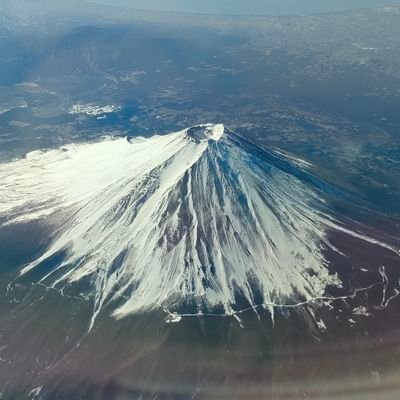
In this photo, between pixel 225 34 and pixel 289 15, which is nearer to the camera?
pixel 225 34

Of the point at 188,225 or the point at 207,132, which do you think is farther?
A: the point at 207,132

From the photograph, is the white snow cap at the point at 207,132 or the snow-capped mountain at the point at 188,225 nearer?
the snow-capped mountain at the point at 188,225

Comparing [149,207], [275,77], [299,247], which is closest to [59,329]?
[149,207]

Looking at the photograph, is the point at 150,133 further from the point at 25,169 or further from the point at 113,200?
the point at 113,200

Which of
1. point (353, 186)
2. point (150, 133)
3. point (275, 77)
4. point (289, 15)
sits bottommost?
point (289, 15)

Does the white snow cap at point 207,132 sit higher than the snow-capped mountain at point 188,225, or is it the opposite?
the white snow cap at point 207,132

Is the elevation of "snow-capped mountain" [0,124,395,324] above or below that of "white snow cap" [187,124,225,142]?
below

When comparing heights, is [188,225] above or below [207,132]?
below

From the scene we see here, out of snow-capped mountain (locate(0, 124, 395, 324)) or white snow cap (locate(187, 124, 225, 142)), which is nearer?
snow-capped mountain (locate(0, 124, 395, 324))
